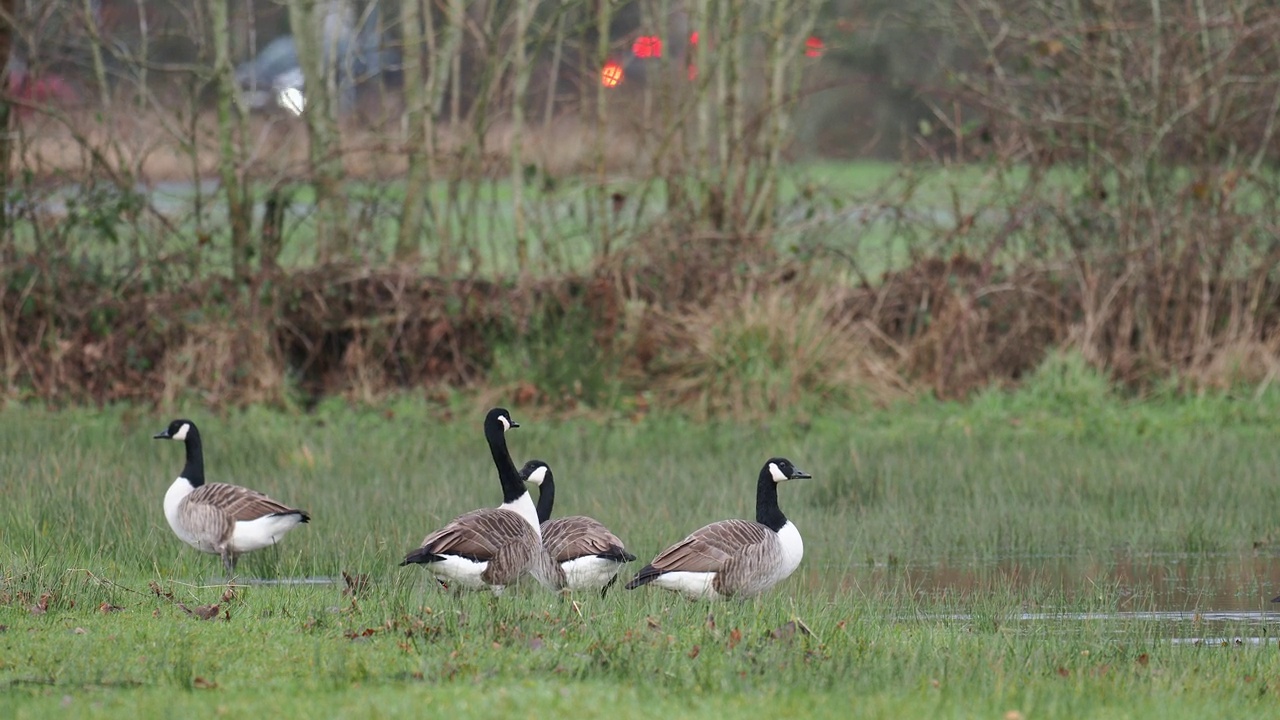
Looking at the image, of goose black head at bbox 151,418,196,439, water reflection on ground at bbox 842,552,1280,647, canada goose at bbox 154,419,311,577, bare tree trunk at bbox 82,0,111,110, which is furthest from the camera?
bare tree trunk at bbox 82,0,111,110

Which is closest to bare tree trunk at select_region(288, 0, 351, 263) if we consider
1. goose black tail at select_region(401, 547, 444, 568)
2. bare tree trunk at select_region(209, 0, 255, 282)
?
bare tree trunk at select_region(209, 0, 255, 282)

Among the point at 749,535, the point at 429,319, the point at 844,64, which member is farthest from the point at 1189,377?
the point at 844,64

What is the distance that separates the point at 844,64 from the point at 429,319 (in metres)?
22.4

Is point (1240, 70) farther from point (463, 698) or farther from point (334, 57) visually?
point (463, 698)

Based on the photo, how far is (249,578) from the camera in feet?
33.4

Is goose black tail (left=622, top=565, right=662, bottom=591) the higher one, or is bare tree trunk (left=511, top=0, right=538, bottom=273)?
bare tree trunk (left=511, top=0, right=538, bottom=273)

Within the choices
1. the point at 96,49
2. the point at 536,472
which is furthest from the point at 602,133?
the point at 536,472

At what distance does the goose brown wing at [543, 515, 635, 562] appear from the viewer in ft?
31.6

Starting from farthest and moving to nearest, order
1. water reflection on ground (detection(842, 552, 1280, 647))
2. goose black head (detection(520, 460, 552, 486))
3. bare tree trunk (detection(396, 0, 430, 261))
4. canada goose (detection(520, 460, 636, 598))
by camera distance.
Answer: bare tree trunk (detection(396, 0, 430, 261)) < goose black head (detection(520, 460, 552, 486)) < canada goose (detection(520, 460, 636, 598)) < water reflection on ground (detection(842, 552, 1280, 647))

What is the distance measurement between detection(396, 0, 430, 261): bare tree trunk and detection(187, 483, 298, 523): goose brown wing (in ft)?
28.6

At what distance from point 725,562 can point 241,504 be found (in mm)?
3422

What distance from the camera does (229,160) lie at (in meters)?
18.8

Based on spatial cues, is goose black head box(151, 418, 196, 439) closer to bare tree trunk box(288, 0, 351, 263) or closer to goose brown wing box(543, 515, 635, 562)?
goose brown wing box(543, 515, 635, 562)

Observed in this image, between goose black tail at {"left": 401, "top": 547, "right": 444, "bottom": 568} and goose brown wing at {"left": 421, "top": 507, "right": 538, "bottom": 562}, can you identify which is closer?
goose black tail at {"left": 401, "top": 547, "right": 444, "bottom": 568}
